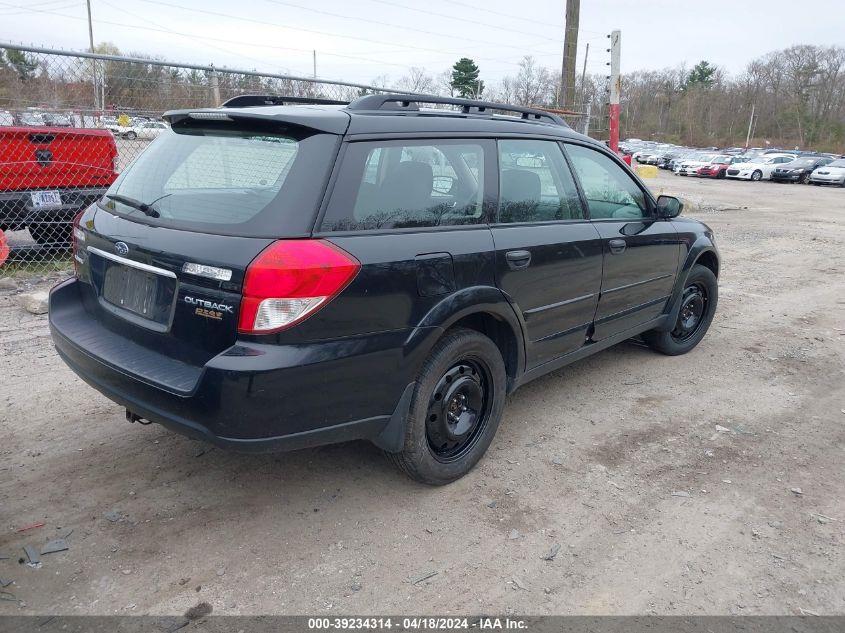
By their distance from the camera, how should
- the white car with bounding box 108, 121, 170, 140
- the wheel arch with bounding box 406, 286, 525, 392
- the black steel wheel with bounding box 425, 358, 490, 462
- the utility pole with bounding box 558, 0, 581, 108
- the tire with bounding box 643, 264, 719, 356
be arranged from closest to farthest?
the wheel arch with bounding box 406, 286, 525, 392 < the black steel wheel with bounding box 425, 358, 490, 462 < the tire with bounding box 643, 264, 719, 356 < the white car with bounding box 108, 121, 170, 140 < the utility pole with bounding box 558, 0, 581, 108

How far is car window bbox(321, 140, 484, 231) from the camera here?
109 inches

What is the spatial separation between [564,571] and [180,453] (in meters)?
2.11

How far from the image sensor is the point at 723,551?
2.92 meters

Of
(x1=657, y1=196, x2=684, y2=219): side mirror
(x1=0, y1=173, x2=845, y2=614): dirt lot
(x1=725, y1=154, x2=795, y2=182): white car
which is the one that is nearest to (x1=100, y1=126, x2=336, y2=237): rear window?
(x1=0, y1=173, x2=845, y2=614): dirt lot

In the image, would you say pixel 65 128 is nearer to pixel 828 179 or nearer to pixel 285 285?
pixel 285 285

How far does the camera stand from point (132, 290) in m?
2.91

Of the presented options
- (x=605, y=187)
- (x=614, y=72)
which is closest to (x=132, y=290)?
(x=605, y=187)

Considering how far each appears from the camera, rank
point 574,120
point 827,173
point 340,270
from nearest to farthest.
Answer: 1. point 340,270
2. point 574,120
3. point 827,173

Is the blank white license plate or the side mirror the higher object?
the side mirror

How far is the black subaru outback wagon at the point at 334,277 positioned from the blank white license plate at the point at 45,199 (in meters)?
4.13

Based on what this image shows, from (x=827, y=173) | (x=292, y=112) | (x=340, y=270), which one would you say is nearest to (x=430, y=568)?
(x=340, y=270)

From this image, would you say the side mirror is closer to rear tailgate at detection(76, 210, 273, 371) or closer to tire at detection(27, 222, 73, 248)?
rear tailgate at detection(76, 210, 273, 371)

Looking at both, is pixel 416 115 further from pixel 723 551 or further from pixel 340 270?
→ pixel 723 551

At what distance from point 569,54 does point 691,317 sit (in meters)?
11.0
